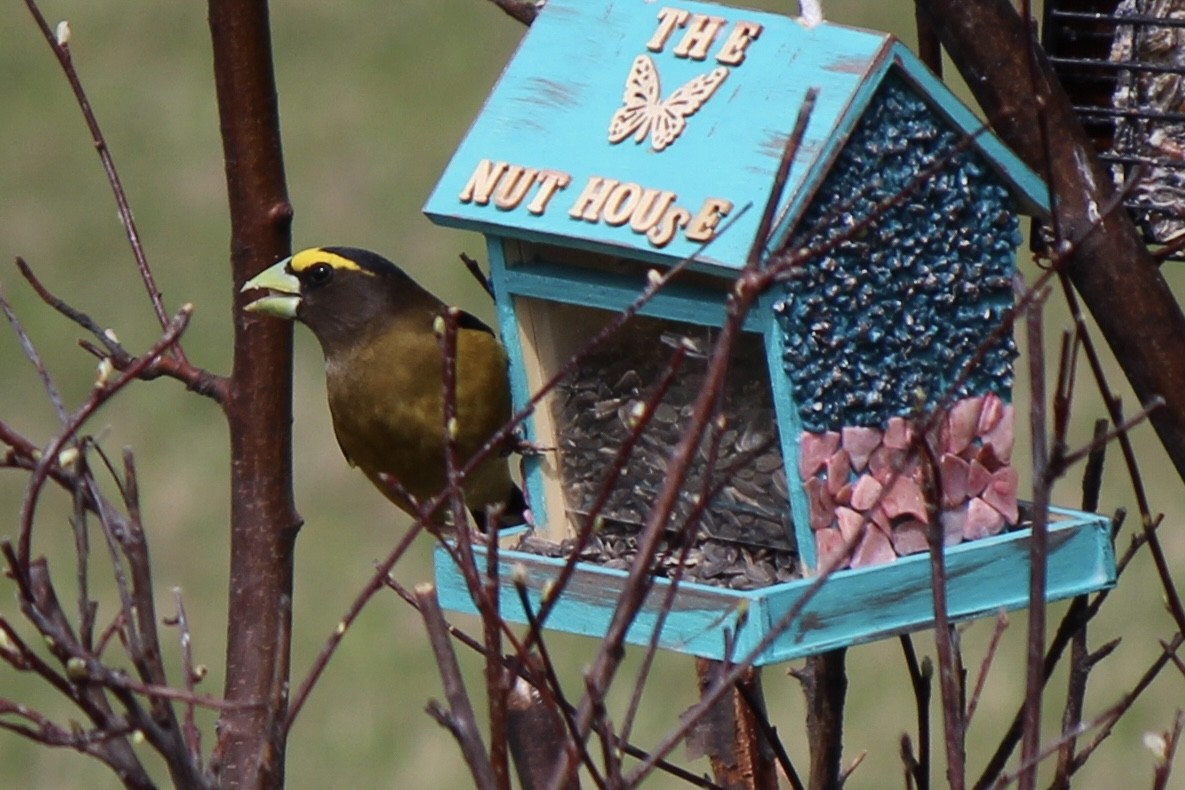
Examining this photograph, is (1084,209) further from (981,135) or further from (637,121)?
(637,121)

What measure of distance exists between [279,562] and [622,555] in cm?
65

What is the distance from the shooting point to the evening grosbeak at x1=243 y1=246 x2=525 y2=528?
353cm

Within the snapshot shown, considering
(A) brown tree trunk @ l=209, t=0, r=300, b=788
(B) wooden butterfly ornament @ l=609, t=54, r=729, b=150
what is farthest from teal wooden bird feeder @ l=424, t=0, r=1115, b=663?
(A) brown tree trunk @ l=209, t=0, r=300, b=788

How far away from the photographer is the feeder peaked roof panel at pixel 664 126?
8.88 ft

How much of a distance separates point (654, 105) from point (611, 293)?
0.28 meters

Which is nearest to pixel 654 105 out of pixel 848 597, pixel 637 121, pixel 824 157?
pixel 637 121

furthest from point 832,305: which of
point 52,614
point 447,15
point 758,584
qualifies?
point 447,15

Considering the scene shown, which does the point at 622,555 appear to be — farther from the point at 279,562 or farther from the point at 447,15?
the point at 447,15

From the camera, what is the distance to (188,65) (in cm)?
1369

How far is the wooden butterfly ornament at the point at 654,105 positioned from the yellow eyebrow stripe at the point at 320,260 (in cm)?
66

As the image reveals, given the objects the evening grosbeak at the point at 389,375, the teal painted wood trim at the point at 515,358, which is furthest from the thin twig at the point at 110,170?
the evening grosbeak at the point at 389,375

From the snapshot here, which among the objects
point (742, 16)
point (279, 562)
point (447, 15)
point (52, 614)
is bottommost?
point (52, 614)

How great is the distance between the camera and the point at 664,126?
9.30 ft

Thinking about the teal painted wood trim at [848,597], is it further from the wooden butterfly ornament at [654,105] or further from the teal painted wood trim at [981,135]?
the wooden butterfly ornament at [654,105]
